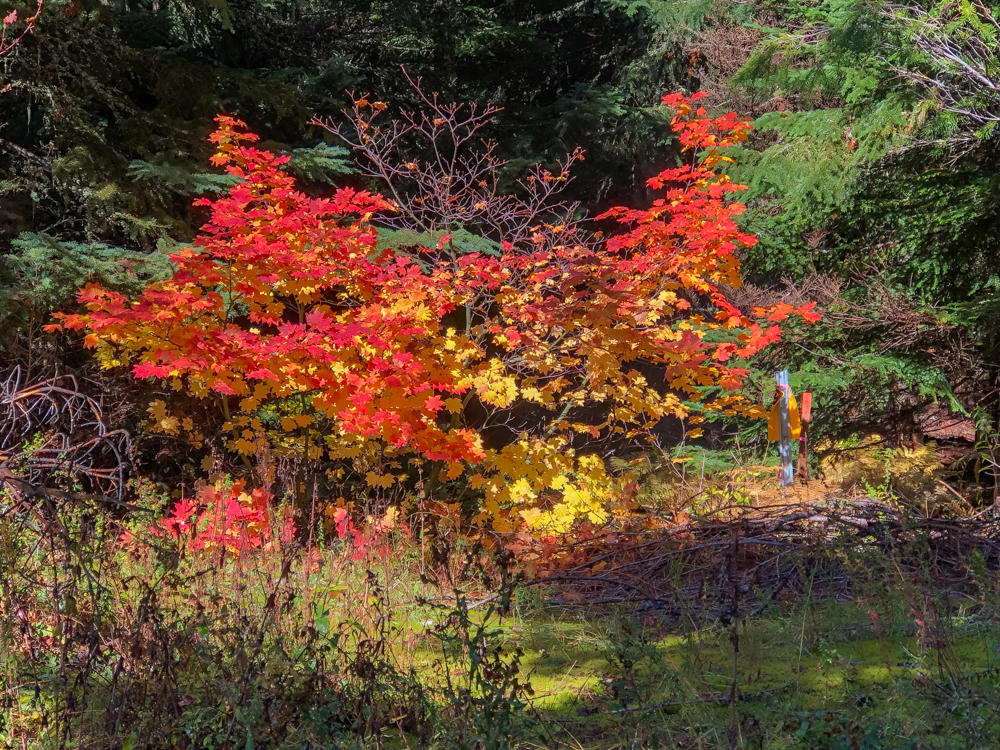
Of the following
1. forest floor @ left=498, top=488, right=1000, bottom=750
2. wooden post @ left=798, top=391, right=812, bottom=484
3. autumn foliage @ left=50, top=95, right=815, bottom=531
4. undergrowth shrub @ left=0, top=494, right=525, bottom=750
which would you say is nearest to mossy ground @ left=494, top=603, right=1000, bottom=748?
forest floor @ left=498, top=488, right=1000, bottom=750

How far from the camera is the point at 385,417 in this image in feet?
16.7

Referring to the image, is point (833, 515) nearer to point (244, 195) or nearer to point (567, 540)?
point (567, 540)

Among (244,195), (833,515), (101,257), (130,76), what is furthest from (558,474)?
(130,76)

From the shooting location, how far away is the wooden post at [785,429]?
23.4 ft

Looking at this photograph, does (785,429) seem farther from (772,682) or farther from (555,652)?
(772,682)

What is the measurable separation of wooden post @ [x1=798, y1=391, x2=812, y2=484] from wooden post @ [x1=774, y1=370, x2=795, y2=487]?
400mm

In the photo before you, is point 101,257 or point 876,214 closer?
point 101,257

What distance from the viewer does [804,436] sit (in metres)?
7.91

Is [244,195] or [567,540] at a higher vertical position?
[244,195]

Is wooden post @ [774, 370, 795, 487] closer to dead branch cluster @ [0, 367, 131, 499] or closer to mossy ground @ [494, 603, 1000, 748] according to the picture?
mossy ground @ [494, 603, 1000, 748]

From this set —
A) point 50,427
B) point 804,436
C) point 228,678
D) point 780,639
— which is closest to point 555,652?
point 780,639

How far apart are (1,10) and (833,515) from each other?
5902 mm

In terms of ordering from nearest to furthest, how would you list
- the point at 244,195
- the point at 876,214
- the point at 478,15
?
the point at 244,195, the point at 876,214, the point at 478,15

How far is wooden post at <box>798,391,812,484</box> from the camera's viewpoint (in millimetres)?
7535
